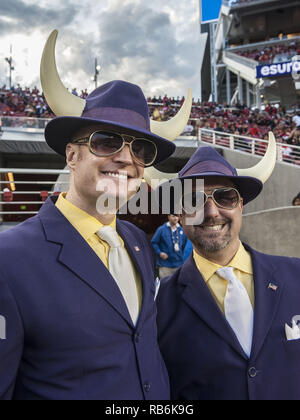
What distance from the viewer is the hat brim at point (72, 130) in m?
1.59

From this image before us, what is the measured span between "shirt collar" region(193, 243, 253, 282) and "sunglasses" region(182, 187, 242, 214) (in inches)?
12.1

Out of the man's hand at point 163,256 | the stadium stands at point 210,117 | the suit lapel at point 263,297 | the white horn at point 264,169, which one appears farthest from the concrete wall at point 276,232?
the suit lapel at point 263,297

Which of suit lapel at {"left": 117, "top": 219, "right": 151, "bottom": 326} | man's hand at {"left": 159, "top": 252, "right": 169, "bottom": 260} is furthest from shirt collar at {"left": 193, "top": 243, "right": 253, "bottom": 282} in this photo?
man's hand at {"left": 159, "top": 252, "right": 169, "bottom": 260}

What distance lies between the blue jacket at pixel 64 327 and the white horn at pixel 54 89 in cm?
60

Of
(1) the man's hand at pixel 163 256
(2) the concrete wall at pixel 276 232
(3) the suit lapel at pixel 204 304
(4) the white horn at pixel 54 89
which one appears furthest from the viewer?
(2) the concrete wall at pixel 276 232

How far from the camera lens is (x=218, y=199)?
6.89ft

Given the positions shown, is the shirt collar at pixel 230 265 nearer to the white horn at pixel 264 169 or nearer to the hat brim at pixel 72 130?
the white horn at pixel 264 169

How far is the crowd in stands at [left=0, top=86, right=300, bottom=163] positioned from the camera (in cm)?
1420

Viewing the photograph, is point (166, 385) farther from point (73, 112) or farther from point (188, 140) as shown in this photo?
point (188, 140)

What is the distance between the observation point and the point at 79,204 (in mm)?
1664

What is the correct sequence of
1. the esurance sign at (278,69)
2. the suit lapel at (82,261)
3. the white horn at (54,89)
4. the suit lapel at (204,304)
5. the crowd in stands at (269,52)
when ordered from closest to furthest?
the suit lapel at (82,261) < the white horn at (54,89) < the suit lapel at (204,304) < the esurance sign at (278,69) < the crowd in stands at (269,52)

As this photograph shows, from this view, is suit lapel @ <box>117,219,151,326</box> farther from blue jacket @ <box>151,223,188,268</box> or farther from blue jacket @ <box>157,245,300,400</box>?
blue jacket @ <box>151,223,188,268</box>

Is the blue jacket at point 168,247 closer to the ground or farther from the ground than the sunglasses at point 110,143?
closer to the ground
